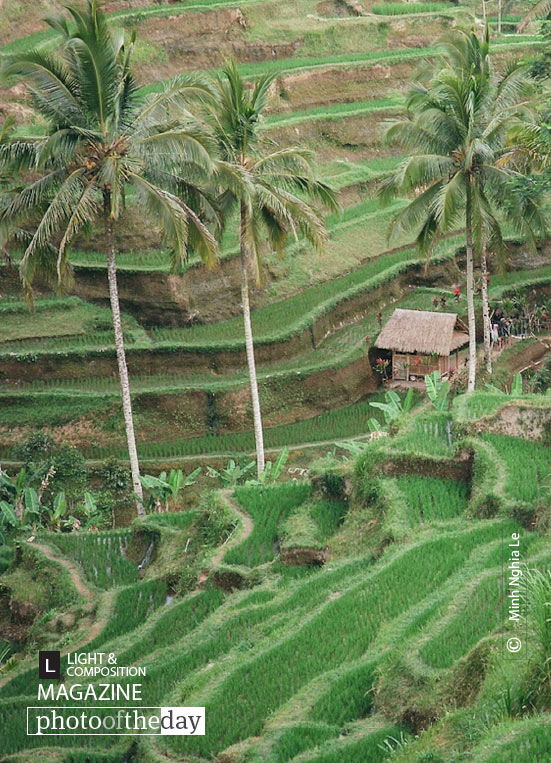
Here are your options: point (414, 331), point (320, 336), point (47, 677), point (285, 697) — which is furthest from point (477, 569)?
point (320, 336)

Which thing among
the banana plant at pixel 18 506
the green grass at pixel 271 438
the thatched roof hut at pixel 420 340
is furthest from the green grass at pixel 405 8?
the banana plant at pixel 18 506

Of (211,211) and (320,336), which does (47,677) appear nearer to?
(211,211)

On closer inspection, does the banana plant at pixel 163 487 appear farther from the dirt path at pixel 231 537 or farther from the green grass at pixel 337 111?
the green grass at pixel 337 111

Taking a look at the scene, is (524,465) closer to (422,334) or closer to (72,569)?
(72,569)

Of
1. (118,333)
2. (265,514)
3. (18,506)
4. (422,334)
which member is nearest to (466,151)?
(422,334)

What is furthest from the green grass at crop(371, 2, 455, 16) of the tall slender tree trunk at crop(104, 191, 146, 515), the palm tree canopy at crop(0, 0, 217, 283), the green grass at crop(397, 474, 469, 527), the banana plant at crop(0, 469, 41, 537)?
the green grass at crop(397, 474, 469, 527)
